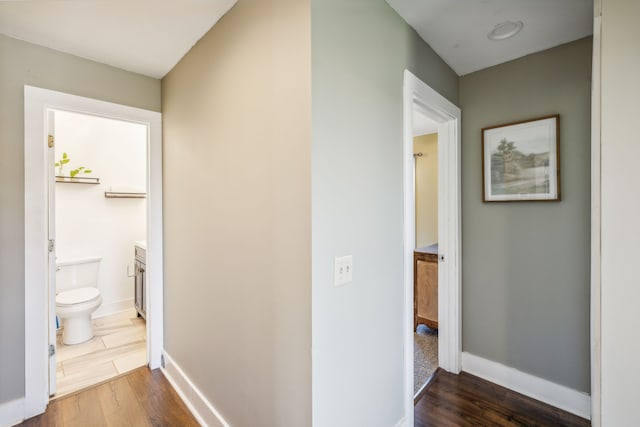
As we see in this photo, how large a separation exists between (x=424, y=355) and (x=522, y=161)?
1.80 m

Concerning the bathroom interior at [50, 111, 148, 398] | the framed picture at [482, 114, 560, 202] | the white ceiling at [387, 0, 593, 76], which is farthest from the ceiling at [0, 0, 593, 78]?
the bathroom interior at [50, 111, 148, 398]

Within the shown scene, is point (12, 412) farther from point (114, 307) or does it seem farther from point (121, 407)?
point (114, 307)

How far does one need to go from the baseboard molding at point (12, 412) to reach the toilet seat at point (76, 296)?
0.97 m

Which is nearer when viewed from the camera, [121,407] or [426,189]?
[121,407]

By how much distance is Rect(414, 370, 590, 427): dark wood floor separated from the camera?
1.71 metres

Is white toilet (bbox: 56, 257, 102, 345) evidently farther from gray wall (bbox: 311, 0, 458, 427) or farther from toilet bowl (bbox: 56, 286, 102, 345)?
gray wall (bbox: 311, 0, 458, 427)

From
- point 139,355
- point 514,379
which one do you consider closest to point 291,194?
point 514,379

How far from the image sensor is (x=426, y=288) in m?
2.82

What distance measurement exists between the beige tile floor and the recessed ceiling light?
358cm

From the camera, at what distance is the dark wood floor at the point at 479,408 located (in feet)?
5.61

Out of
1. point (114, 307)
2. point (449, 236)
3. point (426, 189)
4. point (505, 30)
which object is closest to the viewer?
point (505, 30)

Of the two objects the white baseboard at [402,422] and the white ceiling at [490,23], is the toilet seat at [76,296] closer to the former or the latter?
the white baseboard at [402,422]

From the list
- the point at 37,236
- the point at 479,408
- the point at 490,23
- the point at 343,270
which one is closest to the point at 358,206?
the point at 343,270

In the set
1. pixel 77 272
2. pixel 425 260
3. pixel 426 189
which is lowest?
pixel 77 272
